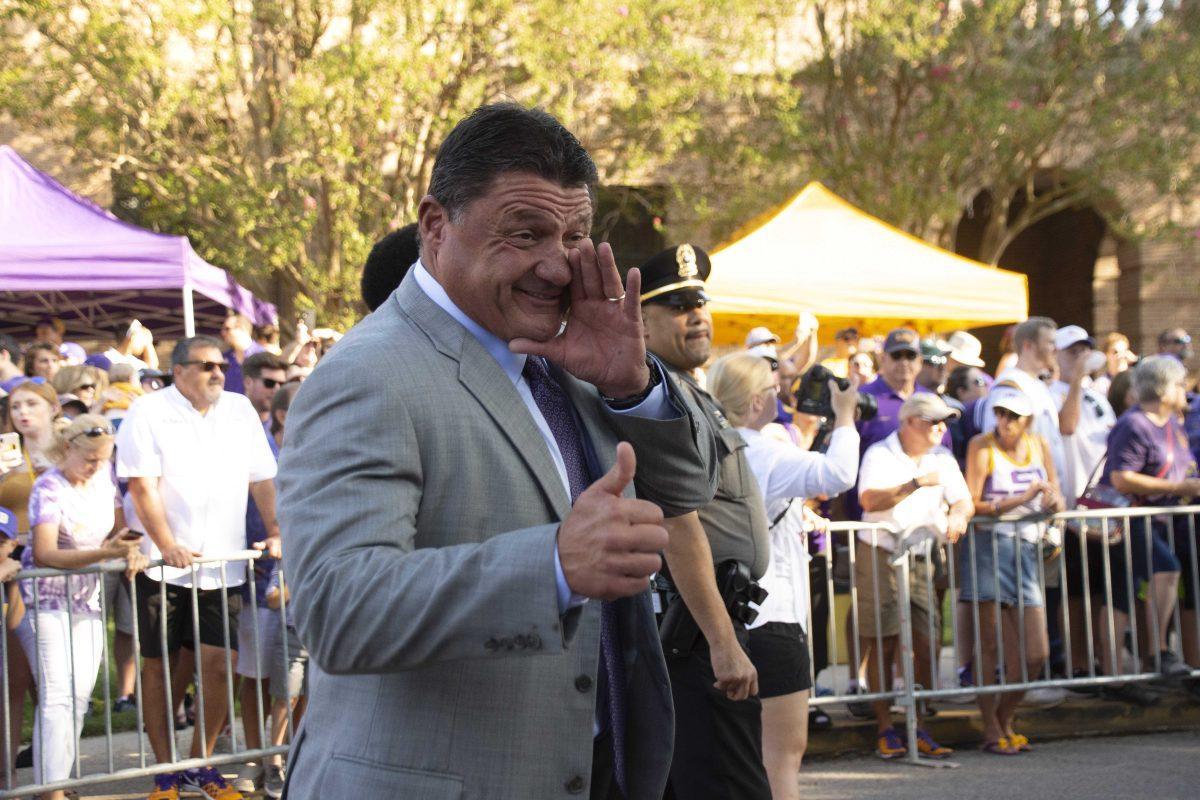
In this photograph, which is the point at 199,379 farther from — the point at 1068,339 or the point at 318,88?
the point at 318,88

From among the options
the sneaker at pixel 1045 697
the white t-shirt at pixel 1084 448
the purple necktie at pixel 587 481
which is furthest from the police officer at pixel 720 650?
the white t-shirt at pixel 1084 448

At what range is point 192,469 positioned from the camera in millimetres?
6348

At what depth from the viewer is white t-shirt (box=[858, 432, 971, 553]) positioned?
7.11 meters

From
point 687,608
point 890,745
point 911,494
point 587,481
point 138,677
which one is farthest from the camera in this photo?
point 911,494

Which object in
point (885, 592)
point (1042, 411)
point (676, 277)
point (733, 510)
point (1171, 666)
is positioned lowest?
point (1171, 666)

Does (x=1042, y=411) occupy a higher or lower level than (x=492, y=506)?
higher

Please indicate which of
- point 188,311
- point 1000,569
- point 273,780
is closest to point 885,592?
point 1000,569

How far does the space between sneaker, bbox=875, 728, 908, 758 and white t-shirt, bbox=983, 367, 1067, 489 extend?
1963 mm

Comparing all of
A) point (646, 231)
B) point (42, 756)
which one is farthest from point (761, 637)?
point (646, 231)

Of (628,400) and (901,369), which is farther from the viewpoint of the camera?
(901,369)

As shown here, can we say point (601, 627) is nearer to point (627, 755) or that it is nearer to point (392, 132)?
point (627, 755)

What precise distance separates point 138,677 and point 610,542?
462cm

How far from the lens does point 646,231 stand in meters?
21.5

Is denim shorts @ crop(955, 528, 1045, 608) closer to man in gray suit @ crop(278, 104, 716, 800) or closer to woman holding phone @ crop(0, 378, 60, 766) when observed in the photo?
woman holding phone @ crop(0, 378, 60, 766)
